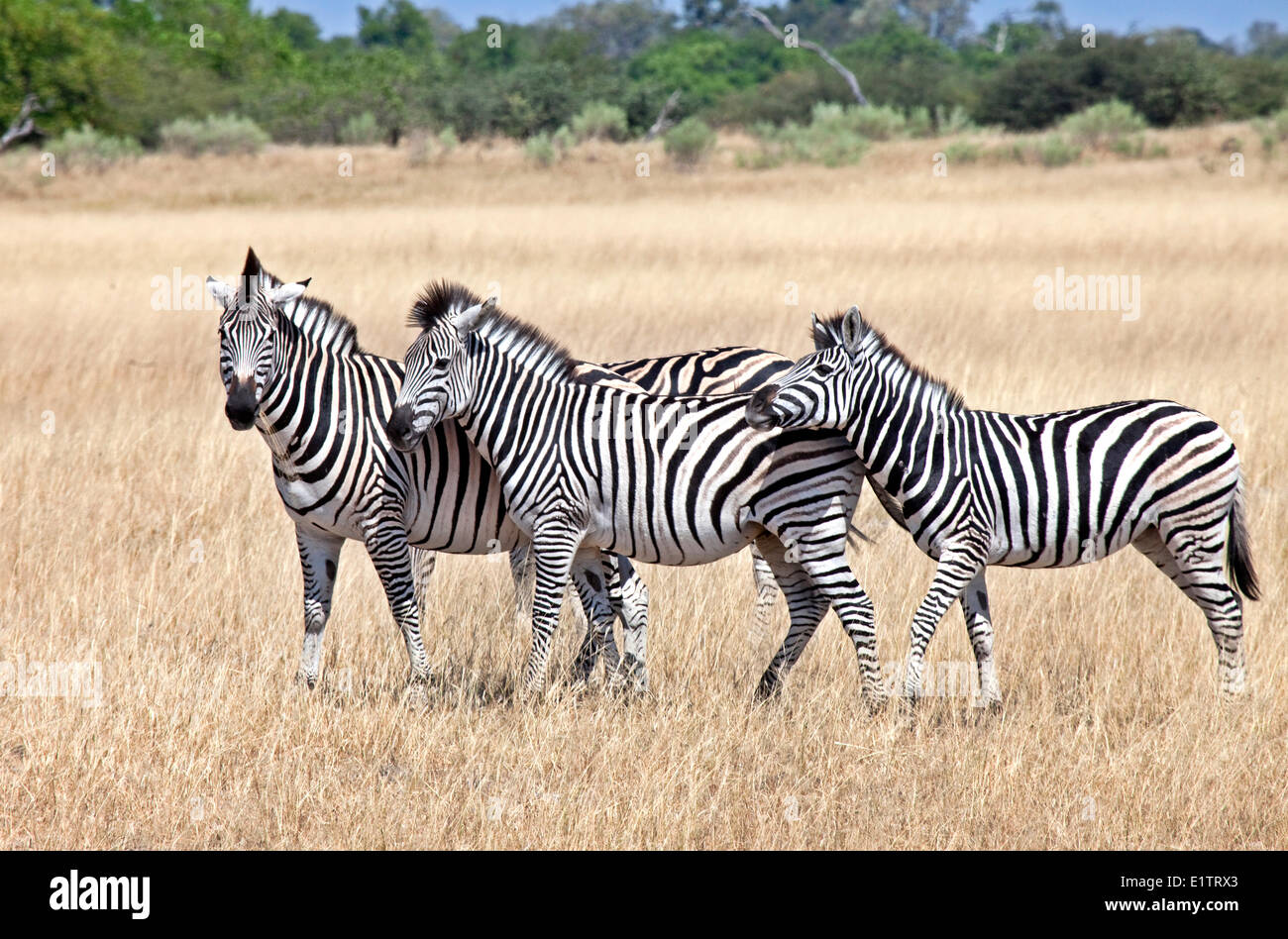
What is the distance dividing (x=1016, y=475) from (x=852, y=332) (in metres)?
1.00

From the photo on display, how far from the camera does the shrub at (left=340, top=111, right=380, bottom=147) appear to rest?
42.2m

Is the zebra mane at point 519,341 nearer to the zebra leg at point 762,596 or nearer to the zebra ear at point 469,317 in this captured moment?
the zebra ear at point 469,317

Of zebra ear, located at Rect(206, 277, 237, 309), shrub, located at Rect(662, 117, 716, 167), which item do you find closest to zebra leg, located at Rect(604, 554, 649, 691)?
zebra ear, located at Rect(206, 277, 237, 309)

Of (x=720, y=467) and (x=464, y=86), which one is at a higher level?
(x=464, y=86)

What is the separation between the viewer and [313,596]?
6105 mm

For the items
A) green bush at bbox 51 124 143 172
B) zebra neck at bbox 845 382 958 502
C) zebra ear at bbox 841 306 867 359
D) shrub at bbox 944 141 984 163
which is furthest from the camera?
green bush at bbox 51 124 143 172

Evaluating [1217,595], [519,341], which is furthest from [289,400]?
[1217,595]

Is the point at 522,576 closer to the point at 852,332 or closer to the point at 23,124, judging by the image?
the point at 852,332

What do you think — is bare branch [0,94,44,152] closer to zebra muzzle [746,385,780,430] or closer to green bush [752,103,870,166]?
green bush [752,103,870,166]

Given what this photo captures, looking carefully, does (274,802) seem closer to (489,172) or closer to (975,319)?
(975,319)

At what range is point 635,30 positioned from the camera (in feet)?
451

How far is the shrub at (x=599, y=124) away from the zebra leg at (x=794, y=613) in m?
34.4

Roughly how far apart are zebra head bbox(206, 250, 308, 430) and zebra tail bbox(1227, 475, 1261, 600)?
4432 millimetres

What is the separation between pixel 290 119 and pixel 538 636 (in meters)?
42.4
